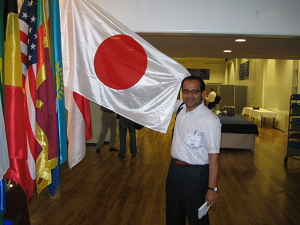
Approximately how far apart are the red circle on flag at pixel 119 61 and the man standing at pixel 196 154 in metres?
0.40

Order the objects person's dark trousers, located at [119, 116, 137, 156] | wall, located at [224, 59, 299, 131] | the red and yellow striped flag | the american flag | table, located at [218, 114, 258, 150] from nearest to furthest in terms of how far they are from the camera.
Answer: the red and yellow striped flag, the american flag, person's dark trousers, located at [119, 116, 137, 156], table, located at [218, 114, 258, 150], wall, located at [224, 59, 299, 131]

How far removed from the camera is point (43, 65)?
1753 millimetres

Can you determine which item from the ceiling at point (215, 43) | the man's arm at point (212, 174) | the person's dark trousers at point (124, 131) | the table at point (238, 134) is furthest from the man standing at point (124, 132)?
the man's arm at point (212, 174)

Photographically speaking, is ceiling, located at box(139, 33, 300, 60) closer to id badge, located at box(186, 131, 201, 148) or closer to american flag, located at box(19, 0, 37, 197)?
id badge, located at box(186, 131, 201, 148)

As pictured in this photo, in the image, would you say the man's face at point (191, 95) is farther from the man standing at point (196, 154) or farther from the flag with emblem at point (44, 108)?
the flag with emblem at point (44, 108)

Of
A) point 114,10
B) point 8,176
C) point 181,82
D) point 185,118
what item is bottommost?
point 8,176

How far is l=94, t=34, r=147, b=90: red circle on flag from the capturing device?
2119 mm

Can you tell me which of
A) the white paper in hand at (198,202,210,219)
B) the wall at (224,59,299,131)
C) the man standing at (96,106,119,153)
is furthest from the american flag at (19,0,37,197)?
the wall at (224,59,299,131)

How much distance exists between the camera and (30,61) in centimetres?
176

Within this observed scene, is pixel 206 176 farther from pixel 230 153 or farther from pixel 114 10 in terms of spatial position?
pixel 230 153

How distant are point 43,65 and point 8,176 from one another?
0.70 m

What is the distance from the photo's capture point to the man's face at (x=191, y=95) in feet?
7.11

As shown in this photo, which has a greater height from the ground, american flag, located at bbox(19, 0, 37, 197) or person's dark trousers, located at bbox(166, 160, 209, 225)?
american flag, located at bbox(19, 0, 37, 197)

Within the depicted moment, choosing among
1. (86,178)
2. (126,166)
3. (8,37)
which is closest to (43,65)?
(8,37)
